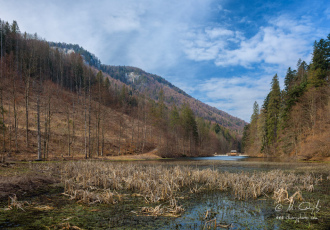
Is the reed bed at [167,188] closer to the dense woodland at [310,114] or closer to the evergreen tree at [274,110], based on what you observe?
the dense woodland at [310,114]

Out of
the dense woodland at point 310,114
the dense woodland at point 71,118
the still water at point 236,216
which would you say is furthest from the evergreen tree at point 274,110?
the still water at point 236,216

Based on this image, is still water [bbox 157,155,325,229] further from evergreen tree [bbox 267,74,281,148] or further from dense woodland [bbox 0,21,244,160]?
evergreen tree [bbox 267,74,281,148]

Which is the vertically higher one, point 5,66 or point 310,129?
point 5,66

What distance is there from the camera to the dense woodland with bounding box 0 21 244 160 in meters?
38.5

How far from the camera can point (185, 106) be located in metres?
82.0

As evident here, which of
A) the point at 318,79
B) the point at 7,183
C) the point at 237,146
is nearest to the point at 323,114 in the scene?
the point at 318,79

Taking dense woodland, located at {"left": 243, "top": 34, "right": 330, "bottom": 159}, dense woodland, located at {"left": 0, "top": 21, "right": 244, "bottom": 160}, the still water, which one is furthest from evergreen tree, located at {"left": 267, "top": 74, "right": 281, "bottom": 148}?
the still water

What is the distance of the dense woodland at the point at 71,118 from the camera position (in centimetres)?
3847

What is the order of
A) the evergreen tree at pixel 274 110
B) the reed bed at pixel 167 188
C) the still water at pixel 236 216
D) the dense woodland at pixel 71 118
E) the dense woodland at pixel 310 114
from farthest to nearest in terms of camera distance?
the evergreen tree at pixel 274 110 < the dense woodland at pixel 71 118 < the dense woodland at pixel 310 114 < the reed bed at pixel 167 188 < the still water at pixel 236 216

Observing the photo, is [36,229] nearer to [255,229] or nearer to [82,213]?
[82,213]

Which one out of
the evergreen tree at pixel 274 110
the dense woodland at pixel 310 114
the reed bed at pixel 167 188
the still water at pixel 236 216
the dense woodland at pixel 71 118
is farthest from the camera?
the evergreen tree at pixel 274 110

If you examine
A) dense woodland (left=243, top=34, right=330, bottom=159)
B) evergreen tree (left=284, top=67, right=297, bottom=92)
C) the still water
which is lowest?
the still water

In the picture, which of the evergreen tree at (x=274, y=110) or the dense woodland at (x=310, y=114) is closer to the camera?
the dense woodland at (x=310, y=114)

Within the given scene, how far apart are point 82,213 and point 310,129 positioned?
147 feet
